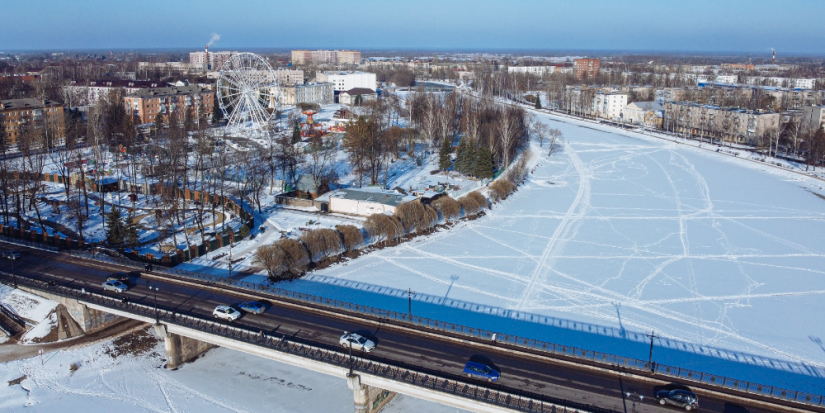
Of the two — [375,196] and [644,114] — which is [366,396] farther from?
[644,114]

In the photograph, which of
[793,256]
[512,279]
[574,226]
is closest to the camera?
[512,279]

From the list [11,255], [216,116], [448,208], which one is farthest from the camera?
[216,116]

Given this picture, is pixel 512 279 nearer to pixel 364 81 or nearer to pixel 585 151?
pixel 585 151

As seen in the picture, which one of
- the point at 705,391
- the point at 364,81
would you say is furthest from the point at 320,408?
the point at 364,81

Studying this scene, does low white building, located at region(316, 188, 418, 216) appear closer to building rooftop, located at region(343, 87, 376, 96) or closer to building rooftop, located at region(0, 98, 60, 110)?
building rooftop, located at region(0, 98, 60, 110)

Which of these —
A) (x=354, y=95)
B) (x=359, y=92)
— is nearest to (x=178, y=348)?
(x=354, y=95)

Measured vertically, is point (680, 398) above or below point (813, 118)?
below
